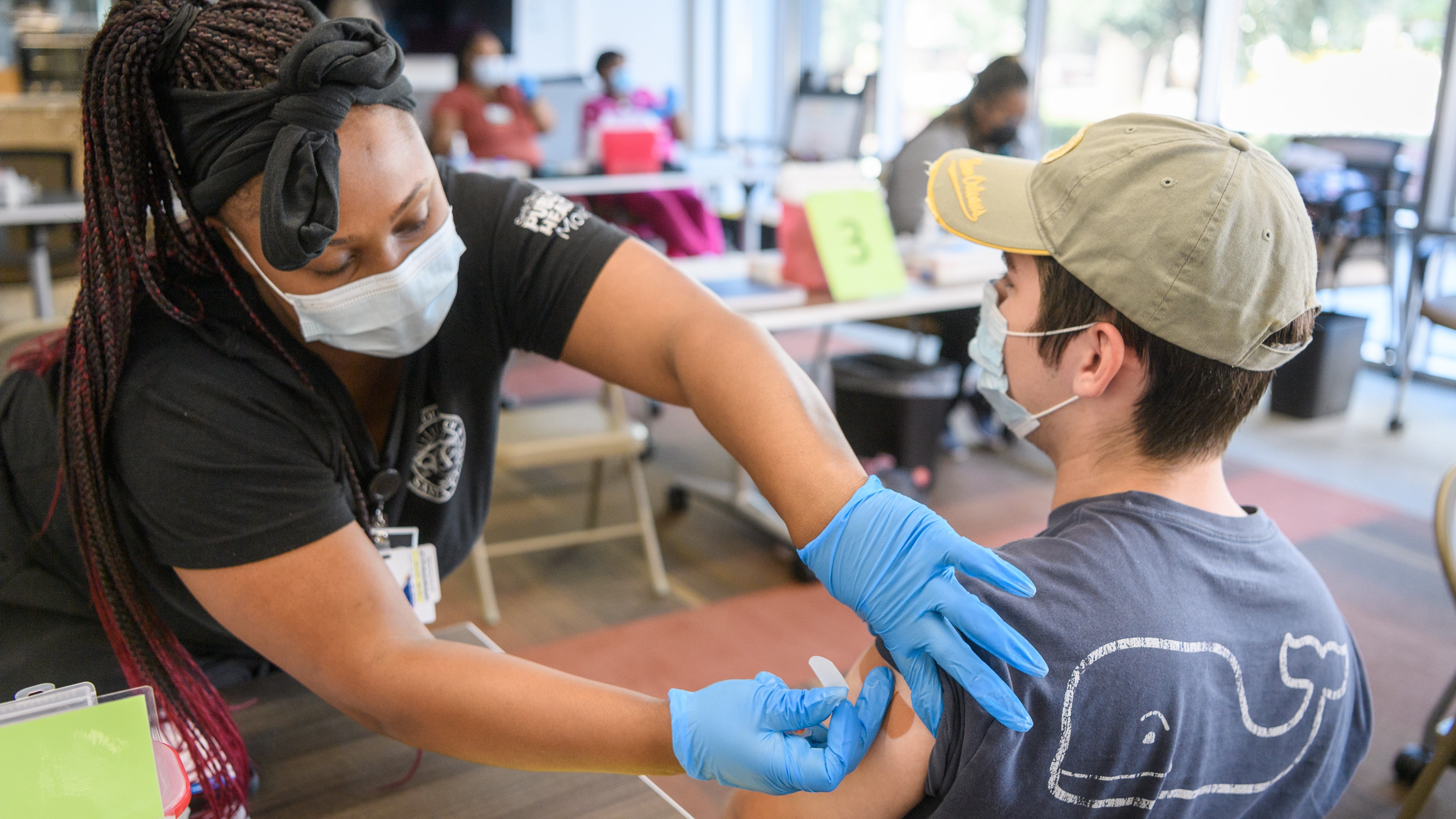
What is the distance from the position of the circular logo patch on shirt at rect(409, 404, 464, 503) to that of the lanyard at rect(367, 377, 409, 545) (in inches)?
0.9

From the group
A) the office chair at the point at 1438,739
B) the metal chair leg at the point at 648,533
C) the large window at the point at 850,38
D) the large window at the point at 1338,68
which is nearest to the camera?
the office chair at the point at 1438,739

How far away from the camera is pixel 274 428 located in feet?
3.07

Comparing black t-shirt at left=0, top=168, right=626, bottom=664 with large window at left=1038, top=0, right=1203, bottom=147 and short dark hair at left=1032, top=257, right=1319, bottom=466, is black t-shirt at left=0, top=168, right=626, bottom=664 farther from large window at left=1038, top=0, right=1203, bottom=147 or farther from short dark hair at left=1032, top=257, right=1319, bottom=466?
large window at left=1038, top=0, right=1203, bottom=147

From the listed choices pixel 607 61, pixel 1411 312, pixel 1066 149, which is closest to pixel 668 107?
pixel 607 61

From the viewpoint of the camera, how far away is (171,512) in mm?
883

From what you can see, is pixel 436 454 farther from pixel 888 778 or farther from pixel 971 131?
pixel 971 131

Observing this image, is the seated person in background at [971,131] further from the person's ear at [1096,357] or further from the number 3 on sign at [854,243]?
the person's ear at [1096,357]

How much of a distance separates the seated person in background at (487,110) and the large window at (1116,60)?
3034mm

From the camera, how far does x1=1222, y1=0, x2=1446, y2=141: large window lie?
15.5ft

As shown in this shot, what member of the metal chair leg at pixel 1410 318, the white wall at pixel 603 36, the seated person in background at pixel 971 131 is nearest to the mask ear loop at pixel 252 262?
the seated person in background at pixel 971 131

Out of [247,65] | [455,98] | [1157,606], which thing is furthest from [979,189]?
[455,98]

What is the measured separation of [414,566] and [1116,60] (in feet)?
19.6

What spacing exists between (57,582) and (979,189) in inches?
40.4

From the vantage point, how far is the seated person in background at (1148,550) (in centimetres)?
79
